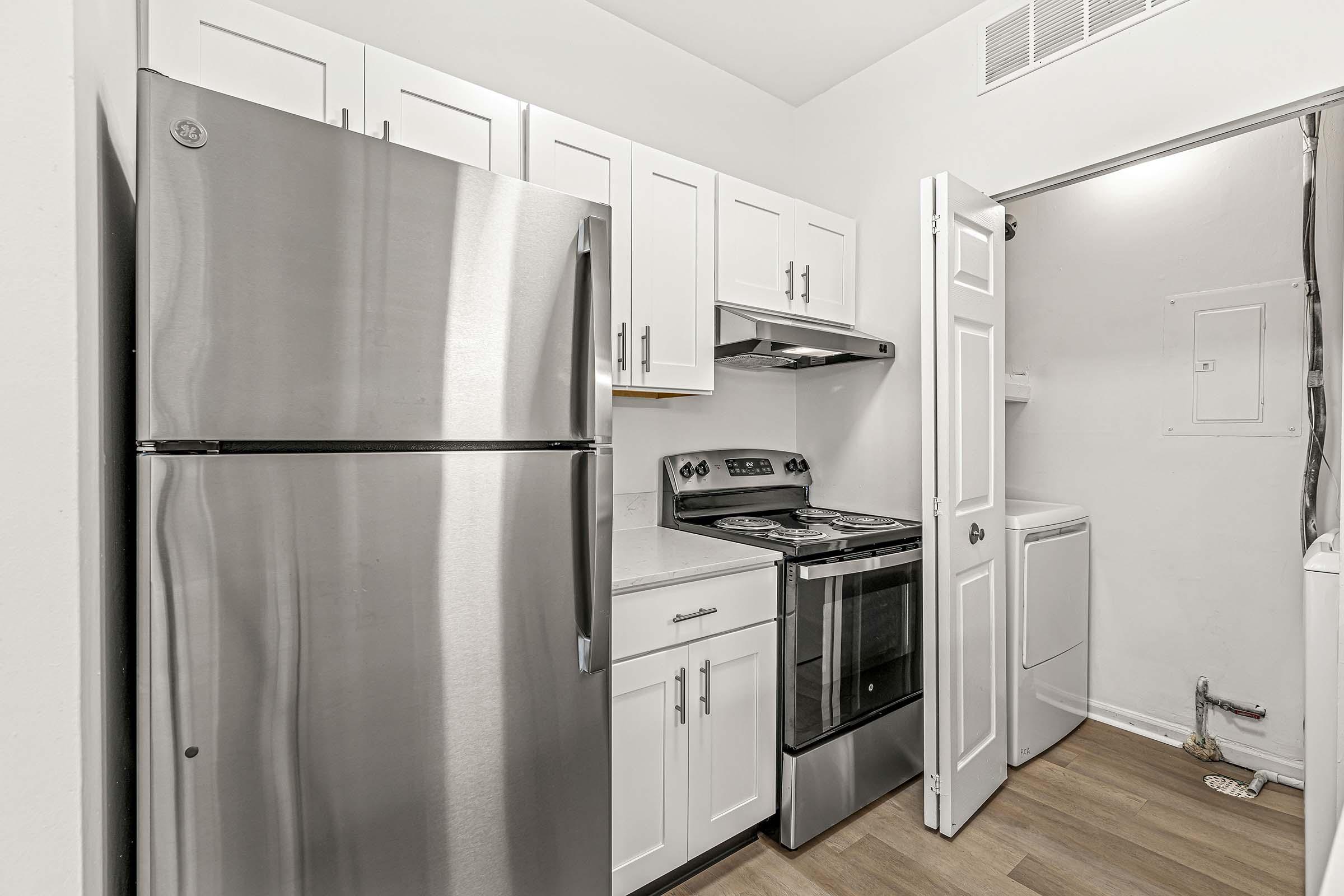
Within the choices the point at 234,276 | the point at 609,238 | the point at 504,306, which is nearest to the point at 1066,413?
the point at 609,238

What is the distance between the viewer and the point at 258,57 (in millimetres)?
1378

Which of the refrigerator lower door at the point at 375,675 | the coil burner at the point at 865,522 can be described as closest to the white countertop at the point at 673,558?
the refrigerator lower door at the point at 375,675

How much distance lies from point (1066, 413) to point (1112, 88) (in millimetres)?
1506

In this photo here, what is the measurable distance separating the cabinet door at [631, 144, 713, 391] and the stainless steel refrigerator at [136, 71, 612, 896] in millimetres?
789

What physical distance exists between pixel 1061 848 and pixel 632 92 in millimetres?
2942

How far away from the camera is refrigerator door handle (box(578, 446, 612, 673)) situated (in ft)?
3.94

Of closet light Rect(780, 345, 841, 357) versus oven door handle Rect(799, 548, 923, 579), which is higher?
closet light Rect(780, 345, 841, 357)

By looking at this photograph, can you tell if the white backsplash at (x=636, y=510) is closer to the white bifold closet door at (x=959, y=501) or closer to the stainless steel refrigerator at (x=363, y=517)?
the white bifold closet door at (x=959, y=501)

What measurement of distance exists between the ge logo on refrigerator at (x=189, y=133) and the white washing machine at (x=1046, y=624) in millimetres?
2542

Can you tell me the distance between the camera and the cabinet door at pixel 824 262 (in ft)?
8.18

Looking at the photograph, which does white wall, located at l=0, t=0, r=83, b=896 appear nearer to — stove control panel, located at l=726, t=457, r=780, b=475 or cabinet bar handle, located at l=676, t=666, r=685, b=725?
cabinet bar handle, located at l=676, t=666, r=685, b=725

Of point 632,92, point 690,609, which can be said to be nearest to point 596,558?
point 690,609

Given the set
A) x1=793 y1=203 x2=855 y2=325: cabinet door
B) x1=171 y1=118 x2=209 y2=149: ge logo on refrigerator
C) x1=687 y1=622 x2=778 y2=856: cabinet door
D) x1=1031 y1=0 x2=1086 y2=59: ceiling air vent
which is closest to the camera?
x1=171 y1=118 x2=209 y2=149: ge logo on refrigerator

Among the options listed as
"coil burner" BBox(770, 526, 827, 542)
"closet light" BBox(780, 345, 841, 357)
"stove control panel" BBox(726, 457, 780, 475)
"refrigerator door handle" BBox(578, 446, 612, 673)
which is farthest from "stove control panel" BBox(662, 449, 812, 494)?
"refrigerator door handle" BBox(578, 446, 612, 673)
